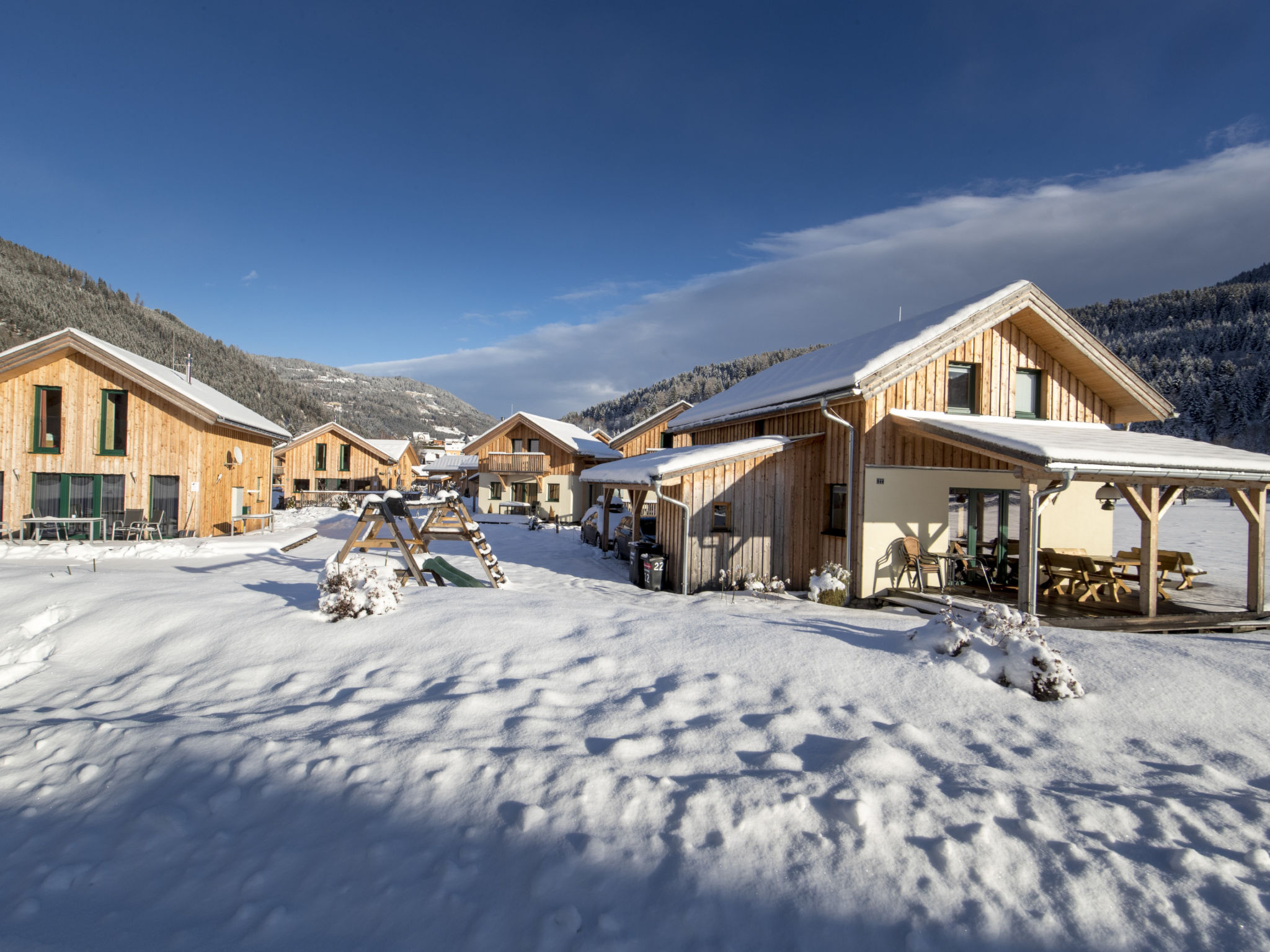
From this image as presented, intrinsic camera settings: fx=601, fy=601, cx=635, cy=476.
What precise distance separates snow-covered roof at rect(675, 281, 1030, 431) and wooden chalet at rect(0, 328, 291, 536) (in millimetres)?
15682

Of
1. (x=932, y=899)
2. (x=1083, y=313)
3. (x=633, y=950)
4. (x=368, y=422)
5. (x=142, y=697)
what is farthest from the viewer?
(x=368, y=422)

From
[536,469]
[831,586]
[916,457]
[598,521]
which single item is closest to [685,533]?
[831,586]

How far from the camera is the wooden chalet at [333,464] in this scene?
39.6 m

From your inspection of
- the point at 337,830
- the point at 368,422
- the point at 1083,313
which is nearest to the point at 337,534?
the point at 337,830

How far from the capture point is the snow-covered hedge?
504 cm

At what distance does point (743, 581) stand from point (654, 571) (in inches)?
76.5

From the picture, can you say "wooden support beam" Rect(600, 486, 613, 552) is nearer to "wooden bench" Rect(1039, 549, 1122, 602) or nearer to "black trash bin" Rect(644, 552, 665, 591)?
"black trash bin" Rect(644, 552, 665, 591)

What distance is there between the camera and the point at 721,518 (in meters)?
13.1

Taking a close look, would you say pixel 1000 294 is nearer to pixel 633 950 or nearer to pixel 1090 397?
pixel 1090 397

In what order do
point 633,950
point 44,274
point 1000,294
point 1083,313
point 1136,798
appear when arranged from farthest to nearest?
1. point 1083,313
2. point 44,274
3. point 1000,294
4. point 1136,798
5. point 633,950

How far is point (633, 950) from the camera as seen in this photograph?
8.81 ft

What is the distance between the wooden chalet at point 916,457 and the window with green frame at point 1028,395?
4 centimetres

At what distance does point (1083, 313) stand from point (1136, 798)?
12552 cm

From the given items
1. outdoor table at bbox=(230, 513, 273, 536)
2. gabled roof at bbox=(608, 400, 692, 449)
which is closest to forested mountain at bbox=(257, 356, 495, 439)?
gabled roof at bbox=(608, 400, 692, 449)
